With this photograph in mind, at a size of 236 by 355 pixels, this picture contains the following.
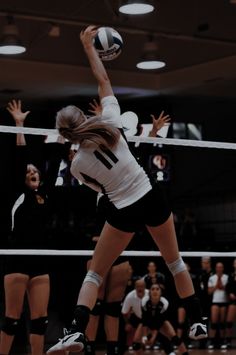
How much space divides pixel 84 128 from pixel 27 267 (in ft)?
5.65

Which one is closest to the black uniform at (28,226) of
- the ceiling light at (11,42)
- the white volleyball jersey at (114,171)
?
the white volleyball jersey at (114,171)

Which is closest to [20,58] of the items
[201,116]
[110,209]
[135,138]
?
[201,116]

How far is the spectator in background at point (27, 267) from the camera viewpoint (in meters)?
6.04

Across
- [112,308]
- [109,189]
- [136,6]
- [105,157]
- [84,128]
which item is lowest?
[112,308]

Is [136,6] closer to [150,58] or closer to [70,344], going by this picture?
[150,58]

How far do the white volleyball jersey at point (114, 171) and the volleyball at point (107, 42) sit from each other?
24.2 inches

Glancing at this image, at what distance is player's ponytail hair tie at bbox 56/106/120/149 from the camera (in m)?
4.69

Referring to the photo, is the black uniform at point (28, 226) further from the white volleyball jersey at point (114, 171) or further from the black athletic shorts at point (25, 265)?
the white volleyball jersey at point (114, 171)

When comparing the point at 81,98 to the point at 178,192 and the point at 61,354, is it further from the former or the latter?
the point at 61,354

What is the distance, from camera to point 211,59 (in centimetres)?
1571

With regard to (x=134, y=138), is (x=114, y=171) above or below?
below

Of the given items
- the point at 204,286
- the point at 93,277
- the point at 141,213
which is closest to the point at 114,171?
the point at 141,213

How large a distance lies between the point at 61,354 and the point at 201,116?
1395 centimetres

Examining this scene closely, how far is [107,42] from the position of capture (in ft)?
17.7
